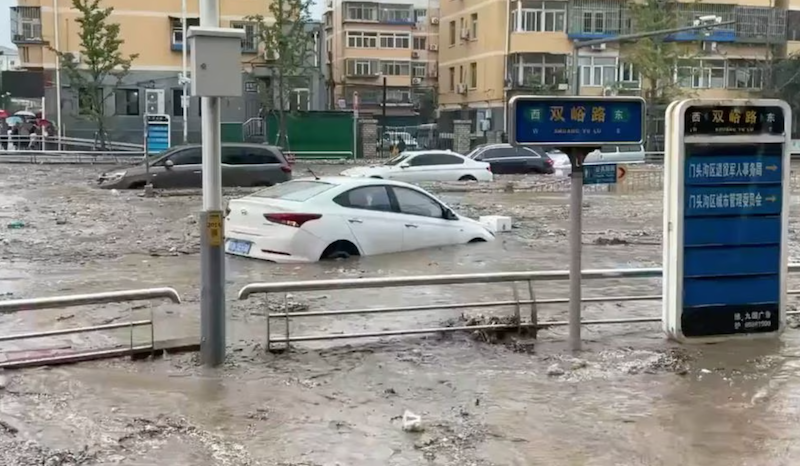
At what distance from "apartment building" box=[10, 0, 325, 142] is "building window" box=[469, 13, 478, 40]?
1213cm

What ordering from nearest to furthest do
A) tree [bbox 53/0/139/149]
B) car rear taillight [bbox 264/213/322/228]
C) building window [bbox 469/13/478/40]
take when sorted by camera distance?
car rear taillight [bbox 264/213/322/228], tree [bbox 53/0/139/149], building window [bbox 469/13/478/40]

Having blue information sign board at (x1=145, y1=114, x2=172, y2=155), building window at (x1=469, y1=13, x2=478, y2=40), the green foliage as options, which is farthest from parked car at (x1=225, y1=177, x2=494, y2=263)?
building window at (x1=469, y1=13, x2=478, y2=40)

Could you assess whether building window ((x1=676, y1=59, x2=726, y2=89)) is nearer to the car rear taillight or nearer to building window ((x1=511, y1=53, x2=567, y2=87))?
building window ((x1=511, y1=53, x2=567, y2=87))

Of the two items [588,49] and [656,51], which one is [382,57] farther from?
[656,51]

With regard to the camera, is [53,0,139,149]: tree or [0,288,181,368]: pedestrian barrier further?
[53,0,139,149]: tree

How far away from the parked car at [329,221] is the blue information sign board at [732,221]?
6130mm

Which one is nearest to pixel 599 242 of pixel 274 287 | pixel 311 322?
pixel 311 322

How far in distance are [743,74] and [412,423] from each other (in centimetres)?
6012

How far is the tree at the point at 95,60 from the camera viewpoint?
46281 millimetres

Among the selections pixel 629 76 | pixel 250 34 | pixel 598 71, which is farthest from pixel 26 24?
pixel 629 76

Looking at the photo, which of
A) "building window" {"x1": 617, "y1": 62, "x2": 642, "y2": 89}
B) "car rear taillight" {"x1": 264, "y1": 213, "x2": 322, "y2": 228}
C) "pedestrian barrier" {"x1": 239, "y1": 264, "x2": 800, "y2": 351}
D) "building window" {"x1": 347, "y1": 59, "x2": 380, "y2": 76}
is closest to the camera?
"pedestrian barrier" {"x1": 239, "y1": 264, "x2": 800, "y2": 351}

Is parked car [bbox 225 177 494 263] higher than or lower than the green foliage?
lower

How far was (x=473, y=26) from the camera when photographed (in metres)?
62.1

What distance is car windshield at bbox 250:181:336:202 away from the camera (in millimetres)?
13602
